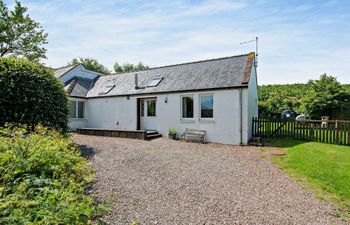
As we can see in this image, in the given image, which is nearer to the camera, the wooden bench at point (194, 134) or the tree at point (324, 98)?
the wooden bench at point (194, 134)

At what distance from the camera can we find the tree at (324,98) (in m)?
19.5

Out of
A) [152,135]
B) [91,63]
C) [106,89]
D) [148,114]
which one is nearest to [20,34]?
[106,89]

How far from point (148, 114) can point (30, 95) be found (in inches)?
345

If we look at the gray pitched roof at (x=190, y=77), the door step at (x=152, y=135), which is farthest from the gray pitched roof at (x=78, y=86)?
the door step at (x=152, y=135)

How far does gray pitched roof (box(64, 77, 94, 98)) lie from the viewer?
1869cm

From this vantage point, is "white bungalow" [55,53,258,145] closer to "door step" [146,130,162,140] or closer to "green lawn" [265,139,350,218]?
"door step" [146,130,162,140]

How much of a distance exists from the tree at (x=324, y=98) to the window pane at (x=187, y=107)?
13.3m

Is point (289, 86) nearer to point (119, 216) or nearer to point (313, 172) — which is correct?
point (313, 172)

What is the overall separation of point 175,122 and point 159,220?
1073cm

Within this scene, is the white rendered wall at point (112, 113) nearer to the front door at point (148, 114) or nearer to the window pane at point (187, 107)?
the front door at point (148, 114)

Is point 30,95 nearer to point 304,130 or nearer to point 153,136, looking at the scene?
point 153,136

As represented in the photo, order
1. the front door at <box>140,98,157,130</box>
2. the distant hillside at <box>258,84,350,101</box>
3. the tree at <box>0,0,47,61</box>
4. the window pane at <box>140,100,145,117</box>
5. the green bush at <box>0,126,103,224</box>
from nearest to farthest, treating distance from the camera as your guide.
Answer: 1. the green bush at <box>0,126,103,224</box>
2. the front door at <box>140,98,157,130</box>
3. the window pane at <box>140,100,145,117</box>
4. the tree at <box>0,0,47,61</box>
5. the distant hillside at <box>258,84,350,101</box>

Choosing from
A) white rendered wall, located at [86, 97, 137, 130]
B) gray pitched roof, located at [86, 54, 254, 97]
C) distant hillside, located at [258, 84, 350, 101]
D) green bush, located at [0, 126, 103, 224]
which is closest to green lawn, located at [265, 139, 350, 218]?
gray pitched roof, located at [86, 54, 254, 97]

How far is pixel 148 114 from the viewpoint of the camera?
1641 cm
